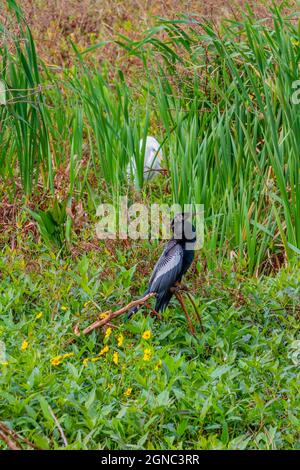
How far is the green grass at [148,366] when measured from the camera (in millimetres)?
3266

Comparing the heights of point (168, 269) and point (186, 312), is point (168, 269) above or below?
above

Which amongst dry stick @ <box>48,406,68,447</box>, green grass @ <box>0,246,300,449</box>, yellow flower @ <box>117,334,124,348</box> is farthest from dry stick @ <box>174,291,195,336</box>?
dry stick @ <box>48,406,68,447</box>

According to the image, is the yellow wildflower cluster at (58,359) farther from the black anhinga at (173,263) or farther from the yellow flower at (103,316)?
the black anhinga at (173,263)

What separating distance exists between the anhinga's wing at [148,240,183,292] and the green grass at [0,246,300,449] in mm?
173

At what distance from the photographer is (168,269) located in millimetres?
4051

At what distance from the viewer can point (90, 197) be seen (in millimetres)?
5379

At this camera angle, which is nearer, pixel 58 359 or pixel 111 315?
pixel 58 359

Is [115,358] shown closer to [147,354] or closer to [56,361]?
[147,354]

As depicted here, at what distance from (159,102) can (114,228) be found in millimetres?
896

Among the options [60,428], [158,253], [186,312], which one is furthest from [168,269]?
[60,428]

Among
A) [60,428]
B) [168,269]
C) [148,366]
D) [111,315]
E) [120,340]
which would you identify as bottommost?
[60,428]

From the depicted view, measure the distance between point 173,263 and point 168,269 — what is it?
51mm
